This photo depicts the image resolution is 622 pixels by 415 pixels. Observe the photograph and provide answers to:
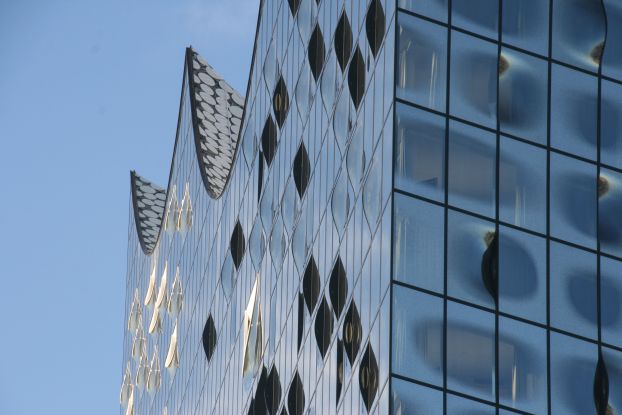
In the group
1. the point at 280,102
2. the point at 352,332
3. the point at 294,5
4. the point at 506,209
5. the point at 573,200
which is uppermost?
the point at 294,5

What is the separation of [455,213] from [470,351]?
242cm

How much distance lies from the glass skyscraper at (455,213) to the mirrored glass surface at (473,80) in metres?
0.03

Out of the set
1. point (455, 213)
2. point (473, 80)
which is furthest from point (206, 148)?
point (455, 213)

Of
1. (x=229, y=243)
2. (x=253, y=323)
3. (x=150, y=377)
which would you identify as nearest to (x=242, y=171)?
(x=229, y=243)

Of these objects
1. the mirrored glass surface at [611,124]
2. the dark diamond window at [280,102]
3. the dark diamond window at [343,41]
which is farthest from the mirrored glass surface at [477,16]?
the dark diamond window at [280,102]

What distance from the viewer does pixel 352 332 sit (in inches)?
1222

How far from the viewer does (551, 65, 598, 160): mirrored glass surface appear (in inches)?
1247

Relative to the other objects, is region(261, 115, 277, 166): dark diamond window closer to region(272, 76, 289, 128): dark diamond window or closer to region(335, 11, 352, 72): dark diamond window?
region(272, 76, 289, 128): dark diamond window

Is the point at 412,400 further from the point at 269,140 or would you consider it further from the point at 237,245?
the point at 237,245

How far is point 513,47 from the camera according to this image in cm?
3155

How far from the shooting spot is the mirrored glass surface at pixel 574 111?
3167 cm

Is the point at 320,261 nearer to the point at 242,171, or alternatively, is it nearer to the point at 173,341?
the point at 242,171

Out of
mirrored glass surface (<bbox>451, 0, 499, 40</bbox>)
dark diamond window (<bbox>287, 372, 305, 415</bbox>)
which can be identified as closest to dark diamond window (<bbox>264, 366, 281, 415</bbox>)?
dark diamond window (<bbox>287, 372, 305, 415</bbox>)

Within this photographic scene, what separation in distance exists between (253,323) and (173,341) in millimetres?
12155
